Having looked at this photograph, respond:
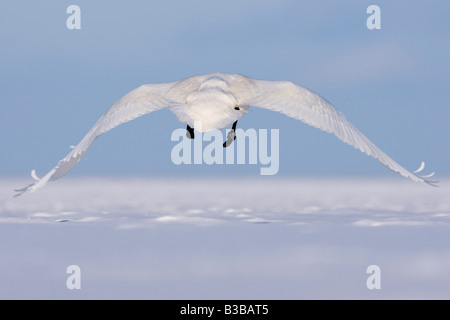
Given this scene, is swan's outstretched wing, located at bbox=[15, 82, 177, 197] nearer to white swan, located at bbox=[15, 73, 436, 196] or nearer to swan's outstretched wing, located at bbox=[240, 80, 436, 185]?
white swan, located at bbox=[15, 73, 436, 196]

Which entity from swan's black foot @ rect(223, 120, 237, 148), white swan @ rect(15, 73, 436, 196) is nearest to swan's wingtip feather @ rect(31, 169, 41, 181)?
white swan @ rect(15, 73, 436, 196)

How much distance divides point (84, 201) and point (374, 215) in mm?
10631

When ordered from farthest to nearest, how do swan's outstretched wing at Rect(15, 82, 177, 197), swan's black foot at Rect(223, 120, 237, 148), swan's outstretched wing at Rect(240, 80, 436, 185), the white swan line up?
swan's black foot at Rect(223, 120, 237, 148), swan's outstretched wing at Rect(15, 82, 177, 197), swan's outstretched wing at Rect(240, 80, 436, 185), the white swan

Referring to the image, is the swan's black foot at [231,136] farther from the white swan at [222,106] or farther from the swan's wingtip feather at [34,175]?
the swan's wingtip feather at [34,175]

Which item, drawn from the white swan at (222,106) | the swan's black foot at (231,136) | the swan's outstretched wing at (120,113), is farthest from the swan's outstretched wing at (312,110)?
the swan's outstretched wing at (120,113)

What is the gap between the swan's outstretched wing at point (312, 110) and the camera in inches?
397

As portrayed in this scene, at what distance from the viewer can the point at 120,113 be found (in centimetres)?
1071

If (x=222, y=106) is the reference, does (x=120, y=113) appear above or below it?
above

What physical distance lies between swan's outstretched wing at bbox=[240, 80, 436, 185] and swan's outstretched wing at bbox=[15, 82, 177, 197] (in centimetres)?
115

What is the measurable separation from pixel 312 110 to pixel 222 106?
129cm

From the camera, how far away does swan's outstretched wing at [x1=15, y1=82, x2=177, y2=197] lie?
1030 centimetres

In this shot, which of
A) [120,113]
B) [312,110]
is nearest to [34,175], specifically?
[120,113]

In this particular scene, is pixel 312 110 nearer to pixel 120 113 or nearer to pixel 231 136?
pixel 231 136

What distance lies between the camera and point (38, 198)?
28.3m
